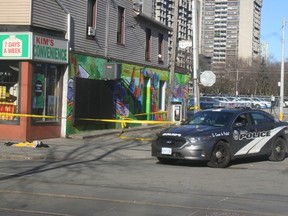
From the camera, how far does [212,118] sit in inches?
549

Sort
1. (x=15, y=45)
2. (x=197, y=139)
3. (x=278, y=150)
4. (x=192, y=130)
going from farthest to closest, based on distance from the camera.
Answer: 1. (x=15, y=45)
2. (x=278, y=150)
3. (x=192, y=130)
4. (x=197, y=139)

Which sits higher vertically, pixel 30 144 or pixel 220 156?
pixel 220 156

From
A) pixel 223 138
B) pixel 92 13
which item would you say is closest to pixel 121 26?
pixel 92 13

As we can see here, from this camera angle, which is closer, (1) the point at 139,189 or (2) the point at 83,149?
(1) the point at 139,189

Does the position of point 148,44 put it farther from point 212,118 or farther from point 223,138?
point 223,138

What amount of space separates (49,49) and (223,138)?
27.2 ft

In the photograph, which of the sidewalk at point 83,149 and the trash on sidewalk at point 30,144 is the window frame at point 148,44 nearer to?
the sidewalk at point 83,149

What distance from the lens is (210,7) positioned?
75.6 meters

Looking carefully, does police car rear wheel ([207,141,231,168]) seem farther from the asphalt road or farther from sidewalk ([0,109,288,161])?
sidewalk ([0,109,288,161])

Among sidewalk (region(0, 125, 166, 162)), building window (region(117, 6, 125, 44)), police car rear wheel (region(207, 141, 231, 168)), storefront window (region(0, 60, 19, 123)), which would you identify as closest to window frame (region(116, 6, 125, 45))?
building window (region(117, 6, 125, 44))

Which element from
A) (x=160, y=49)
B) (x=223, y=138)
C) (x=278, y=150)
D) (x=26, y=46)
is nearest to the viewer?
(x=223, y=138)

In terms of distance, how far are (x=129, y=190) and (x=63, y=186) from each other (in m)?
1.31

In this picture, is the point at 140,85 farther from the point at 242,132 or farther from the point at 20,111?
the point at 242,132

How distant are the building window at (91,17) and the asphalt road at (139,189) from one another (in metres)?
8.89
